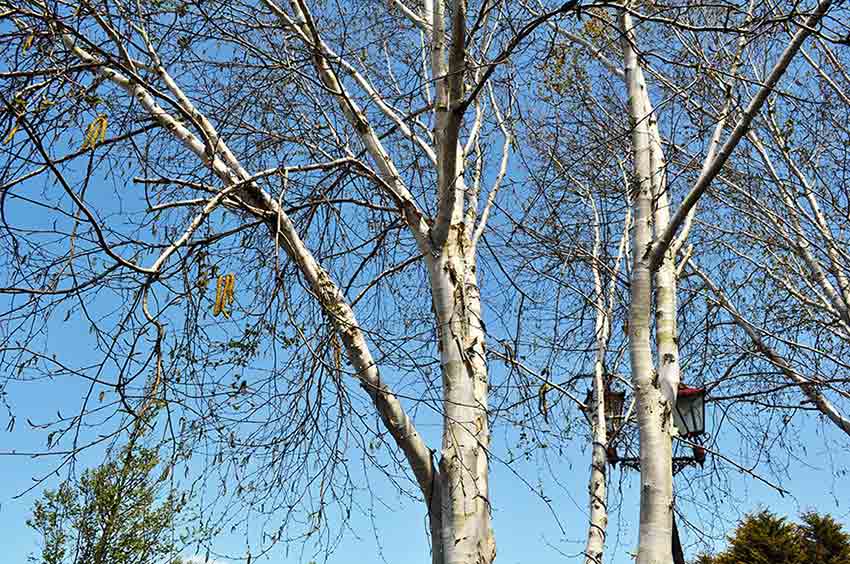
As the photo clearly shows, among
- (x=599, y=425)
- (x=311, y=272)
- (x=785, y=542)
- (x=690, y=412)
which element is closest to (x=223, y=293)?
(x=311, y=272)

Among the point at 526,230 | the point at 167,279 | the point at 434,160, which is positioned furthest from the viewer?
the point at 526,230

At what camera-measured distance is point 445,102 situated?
4.39 metres

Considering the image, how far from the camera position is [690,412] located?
5113mm

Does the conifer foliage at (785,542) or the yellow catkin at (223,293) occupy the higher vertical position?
the conifer foliage at (785,542)

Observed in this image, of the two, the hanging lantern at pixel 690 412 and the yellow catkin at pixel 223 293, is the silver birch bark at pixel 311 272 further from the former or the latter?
the hanging lantern at pixel 690 412

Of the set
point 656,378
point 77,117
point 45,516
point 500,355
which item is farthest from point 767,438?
point 45,516

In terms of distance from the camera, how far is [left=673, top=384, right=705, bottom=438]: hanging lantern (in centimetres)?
507

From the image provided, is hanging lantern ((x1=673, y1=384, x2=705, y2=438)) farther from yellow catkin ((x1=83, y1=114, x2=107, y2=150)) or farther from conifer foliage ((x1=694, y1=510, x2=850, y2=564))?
conifer foliage ((x1=694, y1=510, x2=850, y2=564))

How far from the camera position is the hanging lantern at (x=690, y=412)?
5.07m

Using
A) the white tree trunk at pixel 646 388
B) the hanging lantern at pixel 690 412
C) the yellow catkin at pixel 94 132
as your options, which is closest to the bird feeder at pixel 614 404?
the hanging lantern at pixel 690 412

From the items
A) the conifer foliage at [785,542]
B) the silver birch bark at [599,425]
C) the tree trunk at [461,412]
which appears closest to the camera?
the tree trunk at [461,412]

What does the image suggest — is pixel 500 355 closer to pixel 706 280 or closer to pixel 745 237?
pixel 706 280

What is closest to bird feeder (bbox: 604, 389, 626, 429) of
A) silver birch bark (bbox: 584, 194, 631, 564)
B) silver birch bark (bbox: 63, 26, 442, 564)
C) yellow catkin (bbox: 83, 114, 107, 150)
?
silver birch bark (bbox: 584, 194, 631, 564)

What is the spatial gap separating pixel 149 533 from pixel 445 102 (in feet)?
42.8
